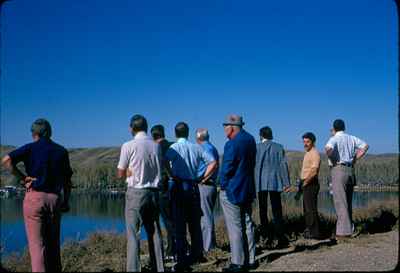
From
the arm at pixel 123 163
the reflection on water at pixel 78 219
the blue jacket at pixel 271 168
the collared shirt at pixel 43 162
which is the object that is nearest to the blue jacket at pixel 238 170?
the arm at pixel 123 163

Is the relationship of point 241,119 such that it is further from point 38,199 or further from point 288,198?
point 288,198

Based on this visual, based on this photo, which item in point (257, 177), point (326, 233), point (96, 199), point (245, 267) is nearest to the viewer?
point (245, 267)

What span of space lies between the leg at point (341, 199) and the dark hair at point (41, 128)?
508 centimetres

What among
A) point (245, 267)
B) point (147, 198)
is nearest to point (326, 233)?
point (245, 267)

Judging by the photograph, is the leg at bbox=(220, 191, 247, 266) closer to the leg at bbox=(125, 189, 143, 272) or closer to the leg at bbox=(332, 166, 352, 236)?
the leg at bbox=(125, 189, 143, 272)

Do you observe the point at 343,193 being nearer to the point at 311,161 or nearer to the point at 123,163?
the point at 311,161

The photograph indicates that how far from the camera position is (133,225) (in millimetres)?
5781

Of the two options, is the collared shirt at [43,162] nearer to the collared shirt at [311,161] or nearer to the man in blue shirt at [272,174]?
the man in blue shirt at [272,174]

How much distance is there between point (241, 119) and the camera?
6477mm

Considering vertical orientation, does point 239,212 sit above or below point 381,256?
above

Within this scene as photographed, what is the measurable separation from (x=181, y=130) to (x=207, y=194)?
3.69 feet

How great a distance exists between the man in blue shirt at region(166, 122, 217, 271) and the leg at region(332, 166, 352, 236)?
2866 millimetres

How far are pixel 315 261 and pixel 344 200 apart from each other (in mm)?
2343

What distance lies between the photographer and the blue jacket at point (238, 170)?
6.18 metres
